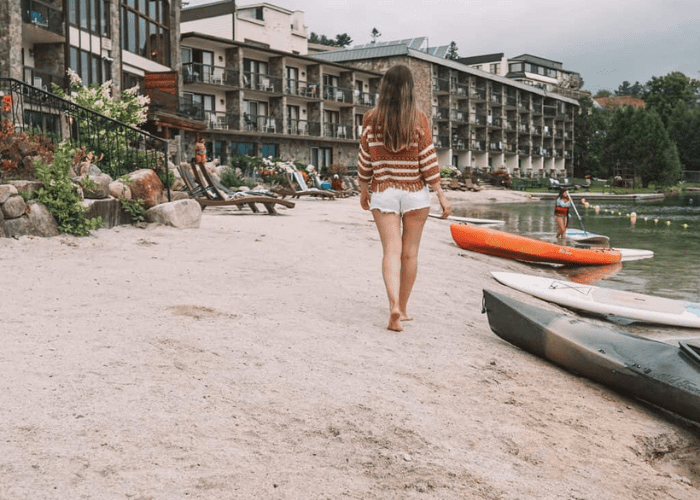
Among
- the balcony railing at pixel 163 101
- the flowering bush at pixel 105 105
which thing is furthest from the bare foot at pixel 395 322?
the balcony railing at pixel 163 101

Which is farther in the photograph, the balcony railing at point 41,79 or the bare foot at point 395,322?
the balcony railing at point 41,79

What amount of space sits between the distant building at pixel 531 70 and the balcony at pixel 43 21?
249 ft

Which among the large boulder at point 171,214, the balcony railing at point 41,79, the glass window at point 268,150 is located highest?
Result: the balcony railing at point 41,79

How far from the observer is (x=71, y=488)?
2.67m

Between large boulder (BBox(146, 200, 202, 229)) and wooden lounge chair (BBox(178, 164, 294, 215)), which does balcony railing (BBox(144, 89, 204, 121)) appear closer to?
wooden lounge chair (BBox(178, 164, 294, 215))

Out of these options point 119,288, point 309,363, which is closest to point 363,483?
point 309,363

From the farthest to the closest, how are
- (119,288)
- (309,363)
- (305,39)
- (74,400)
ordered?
(305,39) → (119,288) → (309,363) → (74,400)

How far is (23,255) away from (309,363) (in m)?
4.52

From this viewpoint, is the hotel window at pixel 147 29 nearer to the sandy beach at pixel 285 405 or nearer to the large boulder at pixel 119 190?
the large boulder at pixel 119 190

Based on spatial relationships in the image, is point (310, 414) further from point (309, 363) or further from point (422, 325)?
point (422, 325)

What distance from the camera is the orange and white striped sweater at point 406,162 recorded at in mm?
5301

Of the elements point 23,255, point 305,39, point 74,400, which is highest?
point 305,39

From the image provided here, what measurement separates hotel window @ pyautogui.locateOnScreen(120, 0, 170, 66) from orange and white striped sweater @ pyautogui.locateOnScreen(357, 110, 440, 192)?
2629 cm

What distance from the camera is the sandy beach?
2.94 metres
